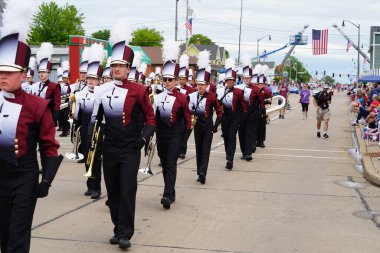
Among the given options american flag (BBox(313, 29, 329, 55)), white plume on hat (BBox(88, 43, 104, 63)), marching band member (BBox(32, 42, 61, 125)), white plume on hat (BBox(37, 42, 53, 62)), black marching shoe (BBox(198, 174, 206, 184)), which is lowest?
black marching shoe (BBox(198, 174, 206, 184))

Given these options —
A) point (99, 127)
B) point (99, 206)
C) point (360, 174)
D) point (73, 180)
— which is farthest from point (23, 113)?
point (360, 174)

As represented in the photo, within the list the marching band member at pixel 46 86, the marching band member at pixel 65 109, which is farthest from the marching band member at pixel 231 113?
the marching band member at pixel 65 109

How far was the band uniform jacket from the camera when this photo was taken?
22.2 ft

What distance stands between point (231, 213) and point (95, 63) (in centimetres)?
388

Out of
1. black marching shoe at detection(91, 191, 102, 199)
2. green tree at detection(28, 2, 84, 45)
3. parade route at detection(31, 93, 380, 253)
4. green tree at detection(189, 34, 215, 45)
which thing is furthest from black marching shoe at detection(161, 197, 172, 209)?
green tree at detection(189, 34, 215, 45)

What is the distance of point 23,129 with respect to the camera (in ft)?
16.0

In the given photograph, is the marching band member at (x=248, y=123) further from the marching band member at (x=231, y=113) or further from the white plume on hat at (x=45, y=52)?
the white plume on hat at (x=45, y=52)

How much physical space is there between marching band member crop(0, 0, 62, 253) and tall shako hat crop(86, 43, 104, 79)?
18.6 feet

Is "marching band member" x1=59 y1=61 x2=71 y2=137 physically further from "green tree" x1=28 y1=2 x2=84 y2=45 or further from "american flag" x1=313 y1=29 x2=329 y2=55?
"green tree" x1=28 y1=2 x2=84 y2=45

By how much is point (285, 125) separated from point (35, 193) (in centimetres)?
2462

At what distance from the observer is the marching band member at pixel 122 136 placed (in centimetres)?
670

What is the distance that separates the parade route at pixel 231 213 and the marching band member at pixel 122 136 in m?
0.43

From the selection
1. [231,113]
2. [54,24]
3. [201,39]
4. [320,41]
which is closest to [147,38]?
[201,39]

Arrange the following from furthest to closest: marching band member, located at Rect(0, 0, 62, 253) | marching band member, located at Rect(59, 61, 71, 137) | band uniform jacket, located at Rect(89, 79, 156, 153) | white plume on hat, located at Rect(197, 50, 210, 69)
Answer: marching band member, located at Rect(59, 61, 71, 137) → white plume on hat, located at Rect(197, 50, 210, 69) → band uniform jacket, located at Rect(89, 79, 156, 153) → marching band member, located at Rect(0, 0, 62, 253)
